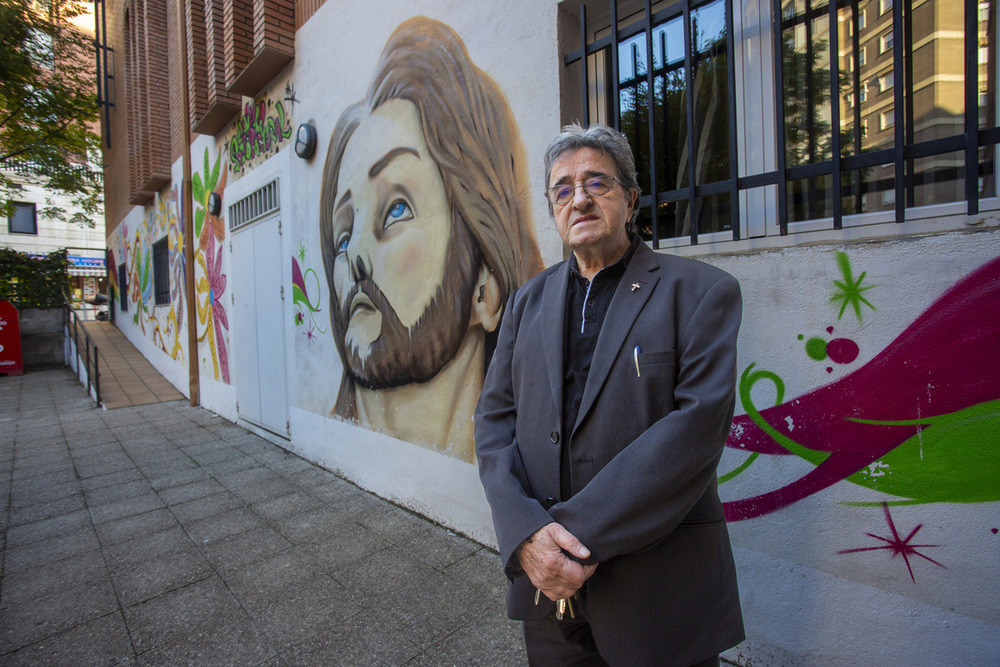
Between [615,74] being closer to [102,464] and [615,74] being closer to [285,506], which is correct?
[285,506]

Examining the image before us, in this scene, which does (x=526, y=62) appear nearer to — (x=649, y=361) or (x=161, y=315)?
(x=649, y=361)

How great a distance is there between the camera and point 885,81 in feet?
5.80

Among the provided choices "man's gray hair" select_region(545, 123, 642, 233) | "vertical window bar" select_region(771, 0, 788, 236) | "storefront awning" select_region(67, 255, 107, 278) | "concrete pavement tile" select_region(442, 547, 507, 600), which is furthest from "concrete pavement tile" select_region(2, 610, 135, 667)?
"storefront awning" select_region(67, 255, 107, 278)

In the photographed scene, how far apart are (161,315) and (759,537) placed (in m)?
12.1

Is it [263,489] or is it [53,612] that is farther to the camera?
[263,489]

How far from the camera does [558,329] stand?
1.41 metres

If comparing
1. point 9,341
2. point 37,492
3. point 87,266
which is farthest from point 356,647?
point 87,266

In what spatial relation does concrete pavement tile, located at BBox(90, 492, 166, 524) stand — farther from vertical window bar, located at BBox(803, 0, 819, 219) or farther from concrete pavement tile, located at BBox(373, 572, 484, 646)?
vertical window bar, located at BBox(803, 0, 819, 219)

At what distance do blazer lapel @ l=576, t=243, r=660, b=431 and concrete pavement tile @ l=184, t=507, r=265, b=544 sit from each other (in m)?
3.33

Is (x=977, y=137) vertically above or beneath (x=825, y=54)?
beneath

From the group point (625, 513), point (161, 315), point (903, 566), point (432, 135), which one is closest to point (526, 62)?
point (432, 135)

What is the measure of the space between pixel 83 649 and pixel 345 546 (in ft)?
4.41

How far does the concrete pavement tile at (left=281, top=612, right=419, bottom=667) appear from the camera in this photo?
223 centimetres

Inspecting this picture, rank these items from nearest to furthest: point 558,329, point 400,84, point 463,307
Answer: point 558,329 < point 463,307 < point 400,84
